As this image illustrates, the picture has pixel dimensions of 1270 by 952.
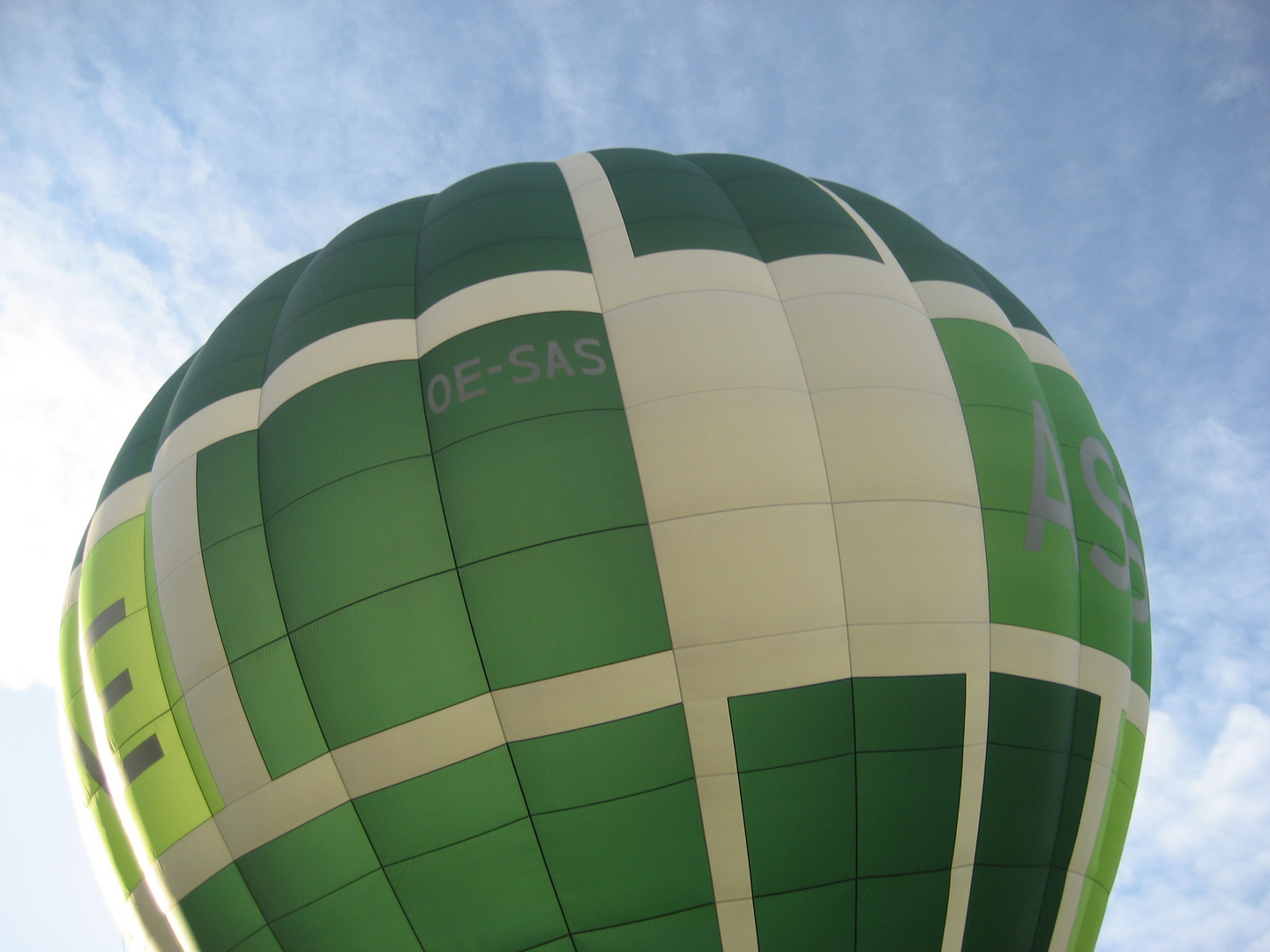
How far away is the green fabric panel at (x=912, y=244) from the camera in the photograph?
5.50m

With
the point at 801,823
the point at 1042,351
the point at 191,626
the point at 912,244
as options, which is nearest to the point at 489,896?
the point at 801,823

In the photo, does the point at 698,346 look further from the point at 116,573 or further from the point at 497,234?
the point at 116,573

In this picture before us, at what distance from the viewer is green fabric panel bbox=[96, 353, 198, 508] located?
575 centimetres

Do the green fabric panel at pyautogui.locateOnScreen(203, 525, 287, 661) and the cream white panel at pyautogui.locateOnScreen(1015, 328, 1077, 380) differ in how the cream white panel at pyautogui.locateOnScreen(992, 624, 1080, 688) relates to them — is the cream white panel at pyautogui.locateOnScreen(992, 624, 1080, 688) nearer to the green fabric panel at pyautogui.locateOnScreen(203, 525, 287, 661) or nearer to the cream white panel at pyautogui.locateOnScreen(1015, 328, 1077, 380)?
the cream white panel at pyautogui.locateOnScreen(1015, 328, 1077, 380)

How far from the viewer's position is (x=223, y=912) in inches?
172

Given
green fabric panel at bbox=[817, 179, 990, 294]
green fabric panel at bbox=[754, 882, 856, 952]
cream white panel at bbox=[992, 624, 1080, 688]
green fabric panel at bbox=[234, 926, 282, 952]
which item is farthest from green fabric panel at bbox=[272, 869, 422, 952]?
green fabric panel at bbox=[817, 179, 990, 294]

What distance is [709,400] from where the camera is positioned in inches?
168

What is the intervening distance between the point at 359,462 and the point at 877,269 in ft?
10.2

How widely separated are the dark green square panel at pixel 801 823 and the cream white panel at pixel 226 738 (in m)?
2.35

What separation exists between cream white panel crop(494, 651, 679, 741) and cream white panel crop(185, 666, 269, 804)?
4.50 feet

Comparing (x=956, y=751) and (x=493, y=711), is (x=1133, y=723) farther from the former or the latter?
(x=493, y=711)

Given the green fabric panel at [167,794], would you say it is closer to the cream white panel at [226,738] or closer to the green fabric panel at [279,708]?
the cream white panel at [226,738]

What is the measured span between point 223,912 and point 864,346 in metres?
4.38

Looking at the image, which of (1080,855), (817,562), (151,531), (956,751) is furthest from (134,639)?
(1080,855)
